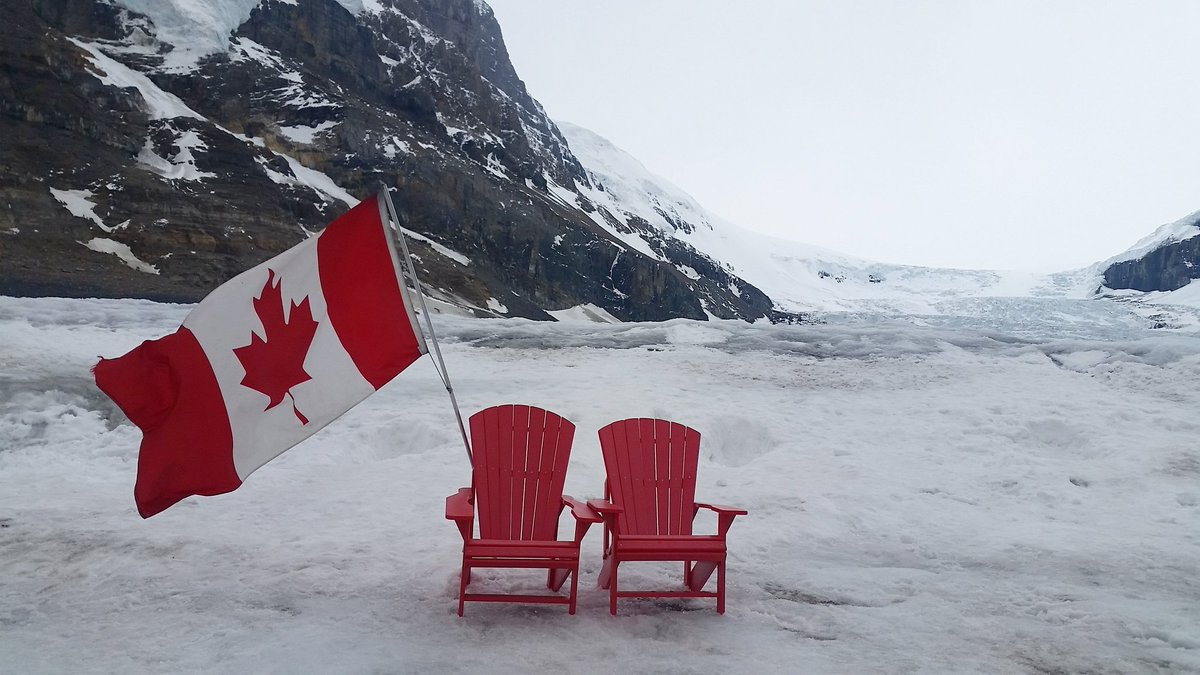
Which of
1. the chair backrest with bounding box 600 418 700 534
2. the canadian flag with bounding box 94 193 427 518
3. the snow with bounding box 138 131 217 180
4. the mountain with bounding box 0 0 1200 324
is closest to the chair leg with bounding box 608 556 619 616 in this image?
the chair backrest with bounding box 600 418 700 534

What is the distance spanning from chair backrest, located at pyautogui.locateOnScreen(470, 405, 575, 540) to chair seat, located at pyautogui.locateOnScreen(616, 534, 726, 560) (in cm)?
65

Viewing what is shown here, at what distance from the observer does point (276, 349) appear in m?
4.28

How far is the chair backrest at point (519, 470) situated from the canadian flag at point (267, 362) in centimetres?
77

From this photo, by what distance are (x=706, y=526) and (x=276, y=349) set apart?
12.5 feet

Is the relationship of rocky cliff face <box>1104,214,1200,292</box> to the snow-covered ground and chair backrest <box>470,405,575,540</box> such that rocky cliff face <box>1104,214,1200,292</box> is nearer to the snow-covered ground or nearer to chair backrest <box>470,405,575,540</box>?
the snow-covered ground

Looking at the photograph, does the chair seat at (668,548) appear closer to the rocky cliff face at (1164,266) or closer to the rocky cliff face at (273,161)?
the rocky cliff face at (273,161)

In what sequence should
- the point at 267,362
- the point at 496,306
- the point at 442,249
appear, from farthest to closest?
the point at 442,249
the point at 496,306
the point at 267,362

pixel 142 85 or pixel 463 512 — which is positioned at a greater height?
pixel 142 85

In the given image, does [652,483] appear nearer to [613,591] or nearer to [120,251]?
[613,591]

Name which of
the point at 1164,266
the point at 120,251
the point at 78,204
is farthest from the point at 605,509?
the point at 1164,266

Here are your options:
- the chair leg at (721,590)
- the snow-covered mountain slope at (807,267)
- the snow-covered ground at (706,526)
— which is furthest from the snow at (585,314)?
the chair leg at (721,590)

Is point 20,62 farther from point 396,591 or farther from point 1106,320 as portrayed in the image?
point 1106,320

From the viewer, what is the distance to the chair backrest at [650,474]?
182 inches

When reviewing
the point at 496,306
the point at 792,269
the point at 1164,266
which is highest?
the point at 1164,266
